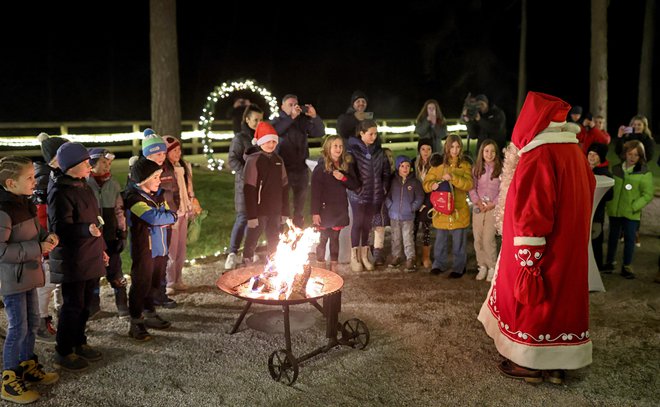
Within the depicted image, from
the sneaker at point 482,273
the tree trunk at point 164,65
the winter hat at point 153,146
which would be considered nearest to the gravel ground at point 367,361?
the sneaker at point 482,273

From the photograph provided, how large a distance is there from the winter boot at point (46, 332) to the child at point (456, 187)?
448 centimetres

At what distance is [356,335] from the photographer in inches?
213

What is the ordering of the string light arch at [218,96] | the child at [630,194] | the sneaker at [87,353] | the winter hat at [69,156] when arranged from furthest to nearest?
the string light arch at [218,96] → the child at [630,194] → the sneaker at [87,353] → the winter hat at [69,156]

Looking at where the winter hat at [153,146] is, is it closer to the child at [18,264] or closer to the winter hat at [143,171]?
the winter hat at [143,171]

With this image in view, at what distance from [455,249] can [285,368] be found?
11.9ft

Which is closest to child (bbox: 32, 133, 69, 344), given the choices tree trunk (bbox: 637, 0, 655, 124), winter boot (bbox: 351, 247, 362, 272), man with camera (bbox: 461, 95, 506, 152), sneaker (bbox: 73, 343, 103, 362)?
sneaker (bbox: 73, 343, 103, 362)

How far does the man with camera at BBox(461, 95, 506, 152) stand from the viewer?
10703 mm

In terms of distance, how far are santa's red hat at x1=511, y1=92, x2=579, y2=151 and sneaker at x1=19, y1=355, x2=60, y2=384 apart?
13.4 feet

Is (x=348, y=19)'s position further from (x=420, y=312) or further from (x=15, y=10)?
(x=420, y=312)

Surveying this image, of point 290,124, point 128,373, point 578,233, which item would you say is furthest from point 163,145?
point 578,233

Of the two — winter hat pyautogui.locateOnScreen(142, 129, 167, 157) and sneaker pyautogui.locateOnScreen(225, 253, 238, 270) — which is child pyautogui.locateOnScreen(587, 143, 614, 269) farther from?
winter hat pyautogui.locateOnScreen(142, 129, 167, 157)

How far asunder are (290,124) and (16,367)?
5060mm

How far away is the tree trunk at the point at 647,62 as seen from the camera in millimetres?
22812

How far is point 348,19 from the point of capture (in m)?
40.9
